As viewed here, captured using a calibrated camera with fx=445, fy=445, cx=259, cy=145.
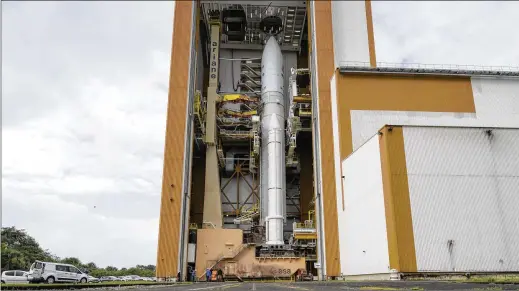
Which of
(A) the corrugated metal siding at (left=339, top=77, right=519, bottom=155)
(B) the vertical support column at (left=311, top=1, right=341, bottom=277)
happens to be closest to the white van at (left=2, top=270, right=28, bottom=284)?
(B) the vertical support column at (left=311, top=1, right=341, bottom=277)

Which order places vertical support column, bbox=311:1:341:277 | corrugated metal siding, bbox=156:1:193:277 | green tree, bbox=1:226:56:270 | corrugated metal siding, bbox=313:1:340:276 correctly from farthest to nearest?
green tree, bbox=1:226:56:270, corrugated metal siding, bbox=156:1:193:277, vertical support column, bbox=311:1:341:277, corrugated metal siding, bbox=313:1:340:276

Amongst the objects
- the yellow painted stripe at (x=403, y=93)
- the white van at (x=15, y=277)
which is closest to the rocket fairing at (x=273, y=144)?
the yellow painted stripe at (x=403, y=93)

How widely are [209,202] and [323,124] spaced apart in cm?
1062

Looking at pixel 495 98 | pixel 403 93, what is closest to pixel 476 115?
pixel 495 98

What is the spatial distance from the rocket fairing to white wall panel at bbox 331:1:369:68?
6016 millimetres

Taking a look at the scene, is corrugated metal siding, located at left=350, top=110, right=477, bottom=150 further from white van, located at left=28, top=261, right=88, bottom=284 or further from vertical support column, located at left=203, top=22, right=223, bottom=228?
white van, located at left=28, top=261, right=88, bottom=284

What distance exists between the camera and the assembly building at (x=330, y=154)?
2067 centimetres

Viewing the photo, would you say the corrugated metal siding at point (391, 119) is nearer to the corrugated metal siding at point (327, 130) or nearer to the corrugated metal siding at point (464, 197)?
the corrugated metal siding at point (327, 130)

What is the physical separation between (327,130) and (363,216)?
23.8 ft

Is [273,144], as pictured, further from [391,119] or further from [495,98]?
[495,98]

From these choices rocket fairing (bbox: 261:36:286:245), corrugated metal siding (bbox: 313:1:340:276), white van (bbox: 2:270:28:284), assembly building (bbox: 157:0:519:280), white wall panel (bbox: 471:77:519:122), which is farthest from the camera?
rocket fairing (bbox: 261:36:286:245)

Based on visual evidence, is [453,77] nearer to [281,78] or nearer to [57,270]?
[281,78]

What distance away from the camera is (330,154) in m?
28.4

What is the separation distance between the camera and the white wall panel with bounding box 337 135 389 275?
21828 mm
